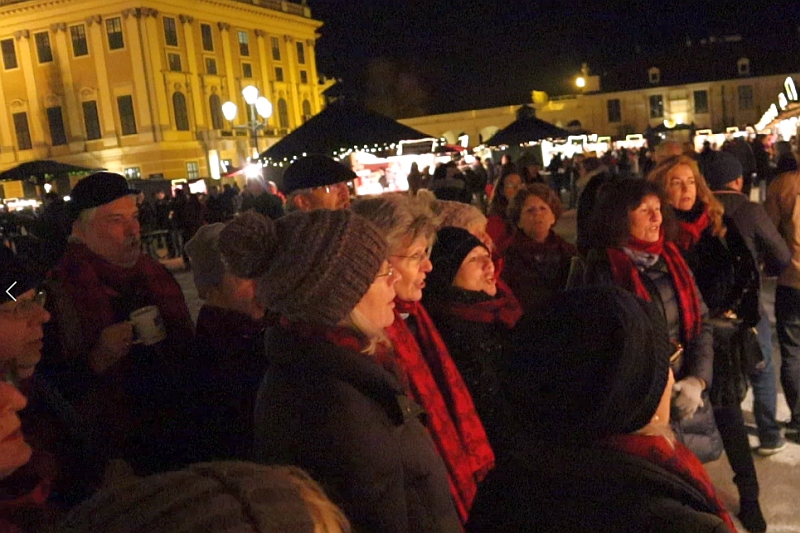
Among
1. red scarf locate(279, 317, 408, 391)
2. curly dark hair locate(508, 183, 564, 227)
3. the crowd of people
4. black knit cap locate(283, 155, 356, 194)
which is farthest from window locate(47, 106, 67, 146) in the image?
red scarf locate(279, 317, 408, 391)

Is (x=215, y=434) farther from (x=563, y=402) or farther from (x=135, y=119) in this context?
(x=135, y=119)

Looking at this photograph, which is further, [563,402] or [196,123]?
[196,123]

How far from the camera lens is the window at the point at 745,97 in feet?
172

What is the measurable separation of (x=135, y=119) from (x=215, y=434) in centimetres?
4609

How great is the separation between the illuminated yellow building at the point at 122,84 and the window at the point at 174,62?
64mm

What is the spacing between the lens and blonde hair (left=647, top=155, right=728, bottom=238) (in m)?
3.83

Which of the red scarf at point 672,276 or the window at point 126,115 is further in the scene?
the window at point 126,115

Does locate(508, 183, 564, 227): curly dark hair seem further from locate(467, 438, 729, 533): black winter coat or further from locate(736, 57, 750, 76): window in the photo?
locate(736, 57, 750, 76): window

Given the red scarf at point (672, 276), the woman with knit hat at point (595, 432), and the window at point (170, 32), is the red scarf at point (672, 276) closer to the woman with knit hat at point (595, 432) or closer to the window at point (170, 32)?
the woman with knit hat at point (595, 432)

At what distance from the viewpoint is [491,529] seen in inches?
58.7

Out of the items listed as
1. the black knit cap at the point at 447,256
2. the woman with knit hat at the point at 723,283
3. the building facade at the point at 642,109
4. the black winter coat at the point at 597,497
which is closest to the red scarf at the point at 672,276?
the woman with knit hat at the point at 723,283

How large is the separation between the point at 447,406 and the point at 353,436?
2.86 feet

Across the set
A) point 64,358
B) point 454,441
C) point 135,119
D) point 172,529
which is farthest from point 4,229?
point 135,119

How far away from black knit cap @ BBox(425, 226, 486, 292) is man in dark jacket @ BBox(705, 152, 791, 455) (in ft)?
6.13
